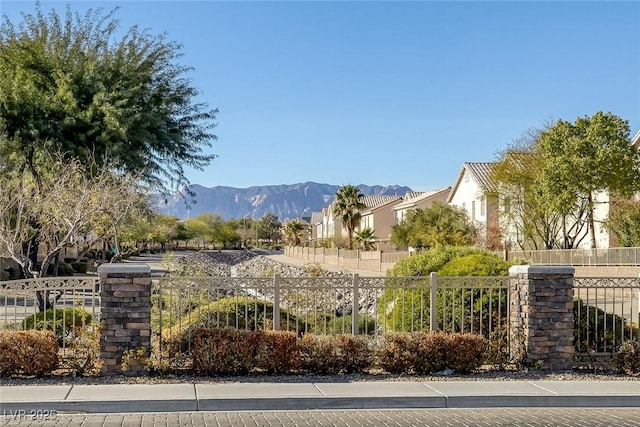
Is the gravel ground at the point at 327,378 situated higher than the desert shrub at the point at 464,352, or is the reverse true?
the desert shrub at the point at 464,352

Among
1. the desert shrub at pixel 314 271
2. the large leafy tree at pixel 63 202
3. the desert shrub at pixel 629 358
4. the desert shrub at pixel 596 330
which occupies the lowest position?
the desert shrub at pixel 314 271

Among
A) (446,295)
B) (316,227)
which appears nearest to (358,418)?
(446,295)

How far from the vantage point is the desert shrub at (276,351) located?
469 inches

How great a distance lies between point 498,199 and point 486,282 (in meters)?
42.8

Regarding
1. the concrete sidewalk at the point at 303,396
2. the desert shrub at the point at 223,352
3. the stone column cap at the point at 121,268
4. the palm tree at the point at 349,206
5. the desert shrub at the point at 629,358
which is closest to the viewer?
the concrete sidewalk at the point at 303,396

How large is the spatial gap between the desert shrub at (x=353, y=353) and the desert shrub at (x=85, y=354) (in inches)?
144

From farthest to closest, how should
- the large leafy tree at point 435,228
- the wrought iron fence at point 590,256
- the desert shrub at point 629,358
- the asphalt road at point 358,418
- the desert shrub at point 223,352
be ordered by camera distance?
the large leafy tree at point 435,228
the wrought iron fence at point 590,256
the desert shrub at point 629,358
the desert shrub at point 223,352
the asphalt road at point 358,418

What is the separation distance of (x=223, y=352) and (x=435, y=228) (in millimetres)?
45442

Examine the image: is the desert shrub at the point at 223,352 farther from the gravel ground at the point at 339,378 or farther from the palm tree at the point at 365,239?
the palm tree at the point at 365,239

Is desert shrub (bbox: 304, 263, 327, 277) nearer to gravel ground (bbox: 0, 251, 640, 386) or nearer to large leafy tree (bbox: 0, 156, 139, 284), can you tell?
large leafy tree (bbox: 0, 156, 139, 284)

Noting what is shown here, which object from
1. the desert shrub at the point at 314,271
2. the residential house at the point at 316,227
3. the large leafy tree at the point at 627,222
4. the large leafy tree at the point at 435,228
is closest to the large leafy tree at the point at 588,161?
the large leafy tree at the point at 627,222

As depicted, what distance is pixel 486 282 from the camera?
43.2 feet

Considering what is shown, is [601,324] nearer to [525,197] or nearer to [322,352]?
[322,352]

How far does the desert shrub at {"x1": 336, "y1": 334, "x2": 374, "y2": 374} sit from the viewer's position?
12.1 metres
